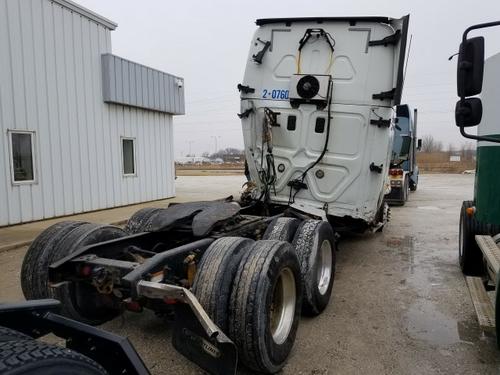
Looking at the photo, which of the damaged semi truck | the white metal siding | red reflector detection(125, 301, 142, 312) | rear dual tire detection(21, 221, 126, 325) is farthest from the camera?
the white metal siding

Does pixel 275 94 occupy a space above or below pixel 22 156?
above

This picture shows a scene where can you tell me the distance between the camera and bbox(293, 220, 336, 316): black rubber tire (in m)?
4.07

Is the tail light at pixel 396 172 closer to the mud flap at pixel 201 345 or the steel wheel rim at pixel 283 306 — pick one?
the steel wheel rim at pixel 283 306

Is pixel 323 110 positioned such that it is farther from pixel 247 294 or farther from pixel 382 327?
pixel 247 294

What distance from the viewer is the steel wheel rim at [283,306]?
3273 mm

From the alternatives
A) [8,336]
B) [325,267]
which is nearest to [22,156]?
[325,267]

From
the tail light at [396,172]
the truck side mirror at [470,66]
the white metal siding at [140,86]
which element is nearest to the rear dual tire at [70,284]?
the truck side mirror at [470,66]

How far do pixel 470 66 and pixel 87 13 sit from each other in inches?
420

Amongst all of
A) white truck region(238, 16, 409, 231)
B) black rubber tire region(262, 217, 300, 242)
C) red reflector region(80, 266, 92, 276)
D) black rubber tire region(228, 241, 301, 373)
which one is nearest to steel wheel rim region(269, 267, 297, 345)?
black rubber tire region(228, 241, 301, 373)

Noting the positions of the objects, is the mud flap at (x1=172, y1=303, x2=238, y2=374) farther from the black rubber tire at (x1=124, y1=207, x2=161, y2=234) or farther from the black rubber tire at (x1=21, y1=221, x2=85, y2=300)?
the black rubber tire at (x1=124, y1=207, x2=161, y2=234)

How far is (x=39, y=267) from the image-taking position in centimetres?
362

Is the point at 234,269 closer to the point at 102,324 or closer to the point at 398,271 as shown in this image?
the point at 102,324

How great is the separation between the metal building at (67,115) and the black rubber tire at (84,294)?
6.17m

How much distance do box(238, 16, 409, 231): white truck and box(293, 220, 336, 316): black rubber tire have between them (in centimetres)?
120
